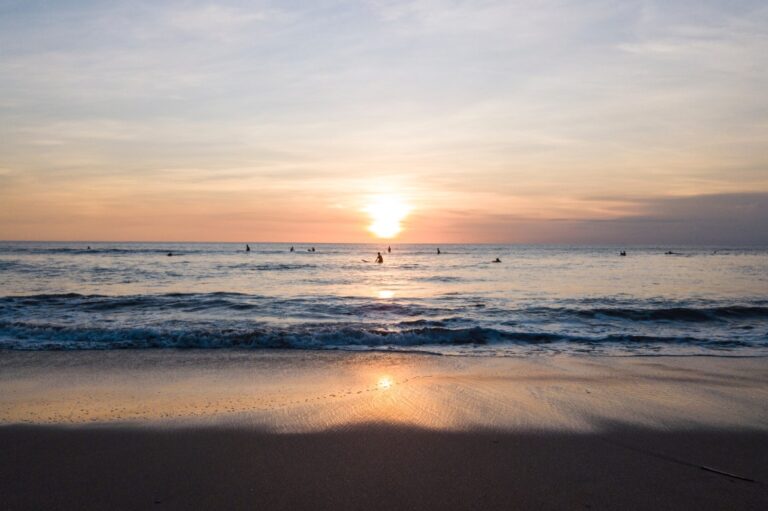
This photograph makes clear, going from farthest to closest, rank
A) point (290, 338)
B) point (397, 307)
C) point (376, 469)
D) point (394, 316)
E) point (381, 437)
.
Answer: point (397, 307) → point (394, 316) → point (290, 338) → point (381, 437) → point (376, 469)

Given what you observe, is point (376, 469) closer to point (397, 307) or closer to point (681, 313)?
point (397, 307)

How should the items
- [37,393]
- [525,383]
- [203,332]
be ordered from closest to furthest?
[37,393] < [525,383] < [203,332]

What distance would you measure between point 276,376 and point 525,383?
4.15 m

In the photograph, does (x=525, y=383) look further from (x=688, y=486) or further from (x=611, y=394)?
(x=688, y=486)

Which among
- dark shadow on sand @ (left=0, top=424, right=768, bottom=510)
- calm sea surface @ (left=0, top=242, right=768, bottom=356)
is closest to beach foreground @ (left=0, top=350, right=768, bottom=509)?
dark shadow on sand @ (left=0, top=424, right=768, bottom=510)

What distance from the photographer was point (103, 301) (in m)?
20.2

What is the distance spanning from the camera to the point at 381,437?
5992 mm

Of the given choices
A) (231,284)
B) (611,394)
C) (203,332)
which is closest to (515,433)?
(611,394)

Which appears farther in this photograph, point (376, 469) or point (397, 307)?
point (397, 307)

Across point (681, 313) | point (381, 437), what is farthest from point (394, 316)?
point (381, 437)

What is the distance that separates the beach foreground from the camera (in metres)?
4.56

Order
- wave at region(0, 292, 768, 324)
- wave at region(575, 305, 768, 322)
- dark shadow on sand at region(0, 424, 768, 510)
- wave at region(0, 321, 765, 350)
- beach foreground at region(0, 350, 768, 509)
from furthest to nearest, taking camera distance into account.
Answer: wave at region(0, 292, 768, 324)
wave at region(575, 305, 768, 322)
wave at region(0, 321, 765, 350)
beach foreground at region(0, 350, 768, 509)
dark shadow on sand at region(0, 424, 768, 510)

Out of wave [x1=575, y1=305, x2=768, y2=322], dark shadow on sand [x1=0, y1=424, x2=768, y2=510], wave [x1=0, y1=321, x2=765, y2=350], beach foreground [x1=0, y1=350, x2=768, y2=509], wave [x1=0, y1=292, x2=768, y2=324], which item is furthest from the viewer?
wave [x1=0, y1=292, x2=768, y2=324]

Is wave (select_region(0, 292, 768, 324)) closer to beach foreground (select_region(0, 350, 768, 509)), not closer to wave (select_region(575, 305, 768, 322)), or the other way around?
wave (select_region(575, 305, 768, 322))
